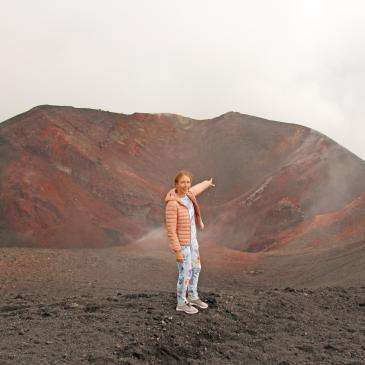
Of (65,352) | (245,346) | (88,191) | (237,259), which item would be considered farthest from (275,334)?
(88,191)

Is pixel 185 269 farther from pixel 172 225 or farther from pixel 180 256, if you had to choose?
pixel 172 225

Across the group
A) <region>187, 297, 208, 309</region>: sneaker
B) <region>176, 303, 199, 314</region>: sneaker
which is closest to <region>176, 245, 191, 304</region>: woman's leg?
<region>176, 303, 199, 314</region>: sneaker

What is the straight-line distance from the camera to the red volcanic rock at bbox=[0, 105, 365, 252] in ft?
79.0

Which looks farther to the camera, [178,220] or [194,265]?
[194,265]

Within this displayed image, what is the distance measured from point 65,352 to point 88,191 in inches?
869

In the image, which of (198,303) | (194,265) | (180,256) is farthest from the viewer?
(198,303)

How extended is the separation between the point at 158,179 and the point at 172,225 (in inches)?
983

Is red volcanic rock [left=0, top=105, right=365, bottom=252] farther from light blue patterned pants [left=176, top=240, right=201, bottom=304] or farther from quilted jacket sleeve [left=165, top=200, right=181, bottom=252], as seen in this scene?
quilted jacket sleeve [left=165, top=200, right=181, bottom=252]

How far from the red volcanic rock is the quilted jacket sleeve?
13553 mm

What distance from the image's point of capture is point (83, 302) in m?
8.90

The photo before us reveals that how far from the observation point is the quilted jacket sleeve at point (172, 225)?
7.12m

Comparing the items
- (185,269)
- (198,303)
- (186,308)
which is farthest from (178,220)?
(198,303)

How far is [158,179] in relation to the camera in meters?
32.1

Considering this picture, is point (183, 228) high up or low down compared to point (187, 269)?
up
